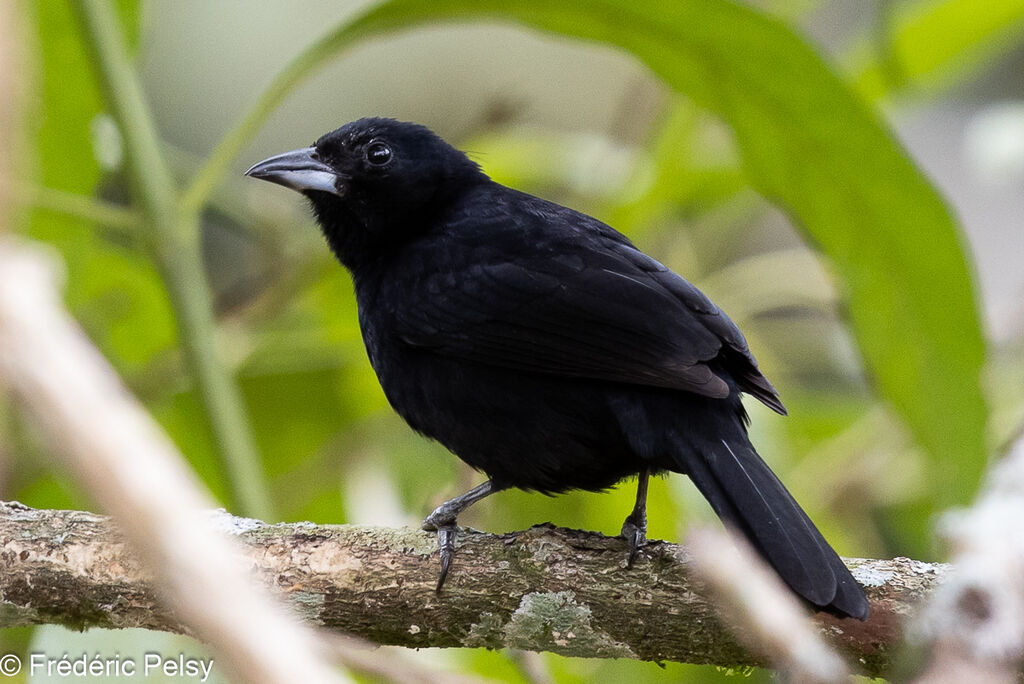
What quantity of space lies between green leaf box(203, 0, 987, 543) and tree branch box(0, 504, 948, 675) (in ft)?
2.43

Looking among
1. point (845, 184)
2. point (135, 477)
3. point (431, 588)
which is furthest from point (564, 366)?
point (135, 477)

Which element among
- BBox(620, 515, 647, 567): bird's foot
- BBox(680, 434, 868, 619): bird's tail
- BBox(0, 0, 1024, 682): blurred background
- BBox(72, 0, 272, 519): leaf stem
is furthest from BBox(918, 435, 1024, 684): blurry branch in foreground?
BBox(72, 0, 272, 519): leaf stem

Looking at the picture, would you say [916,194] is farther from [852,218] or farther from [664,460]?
[664,460]

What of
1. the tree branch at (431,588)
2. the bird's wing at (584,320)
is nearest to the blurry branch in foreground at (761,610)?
the tree branch at (431,588)

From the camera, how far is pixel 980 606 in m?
0.67

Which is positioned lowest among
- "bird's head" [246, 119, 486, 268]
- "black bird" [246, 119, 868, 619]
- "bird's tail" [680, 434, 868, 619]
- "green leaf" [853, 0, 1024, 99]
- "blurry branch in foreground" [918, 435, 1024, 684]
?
"blurry branch in foreground" [918, 435, 1024, 684]

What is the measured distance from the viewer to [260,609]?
50cm

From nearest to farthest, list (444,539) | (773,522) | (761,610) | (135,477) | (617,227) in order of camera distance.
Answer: (135,477) < (761,610) < (773,522) < (444,539) < (617,227)

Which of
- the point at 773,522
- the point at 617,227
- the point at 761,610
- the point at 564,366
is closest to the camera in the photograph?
the point at 761,610

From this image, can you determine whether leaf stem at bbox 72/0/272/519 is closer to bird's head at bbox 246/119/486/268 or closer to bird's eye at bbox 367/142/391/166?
bird's head at bbox 246/119/486/268

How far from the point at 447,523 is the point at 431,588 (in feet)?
0.76

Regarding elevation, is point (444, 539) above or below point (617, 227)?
below

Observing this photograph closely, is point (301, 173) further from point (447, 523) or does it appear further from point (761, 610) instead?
point (761, 610)

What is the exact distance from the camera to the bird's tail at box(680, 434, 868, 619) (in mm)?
1926
